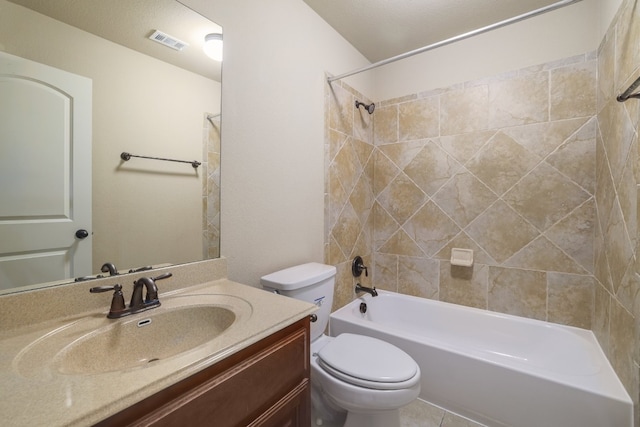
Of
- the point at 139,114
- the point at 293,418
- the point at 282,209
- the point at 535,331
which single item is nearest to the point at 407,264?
the point at 535,331

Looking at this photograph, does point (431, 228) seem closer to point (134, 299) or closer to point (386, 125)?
point (386, 125)

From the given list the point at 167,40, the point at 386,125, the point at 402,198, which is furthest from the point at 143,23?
the point at 402,198

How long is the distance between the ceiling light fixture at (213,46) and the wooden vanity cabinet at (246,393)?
1221 mm

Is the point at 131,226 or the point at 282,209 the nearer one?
the point at 131,226

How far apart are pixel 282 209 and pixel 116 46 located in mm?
1010

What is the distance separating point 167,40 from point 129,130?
43cm

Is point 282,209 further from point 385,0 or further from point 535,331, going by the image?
point 535,331

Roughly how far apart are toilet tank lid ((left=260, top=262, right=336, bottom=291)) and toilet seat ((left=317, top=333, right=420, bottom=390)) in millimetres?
353

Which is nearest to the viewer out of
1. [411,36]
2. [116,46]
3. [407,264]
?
[116,46]

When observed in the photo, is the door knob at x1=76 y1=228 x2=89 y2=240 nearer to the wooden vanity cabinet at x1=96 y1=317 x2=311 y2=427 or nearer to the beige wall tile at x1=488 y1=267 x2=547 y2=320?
the wooden vanity cabinet at x1=96 y1=317 x2=311 y2=427

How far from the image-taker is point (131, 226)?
105cm

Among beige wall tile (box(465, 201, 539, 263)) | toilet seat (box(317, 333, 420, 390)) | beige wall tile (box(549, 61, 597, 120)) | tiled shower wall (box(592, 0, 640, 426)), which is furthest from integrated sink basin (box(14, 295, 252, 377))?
beige wall tile (box(549, 61, 597, 120))

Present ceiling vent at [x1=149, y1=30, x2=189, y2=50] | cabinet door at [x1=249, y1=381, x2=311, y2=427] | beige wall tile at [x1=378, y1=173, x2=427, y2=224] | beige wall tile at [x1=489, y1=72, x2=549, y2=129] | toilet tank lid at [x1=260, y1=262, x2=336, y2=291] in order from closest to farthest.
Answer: cabinet door at [x1=249, y1=381, x2=311, y2=427], ceiling vent at [x1=149, y1=30, x2=189, y2=50], toilet tank lid at [x1=260, y1=262, x2=336, y2=291], beige wall tile at [x1=489, y1=72, x2=549, y2=129], beige wall tile at [x1=378, y1=173, x2=427, y2=224]

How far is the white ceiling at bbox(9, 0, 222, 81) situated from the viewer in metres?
0.91
